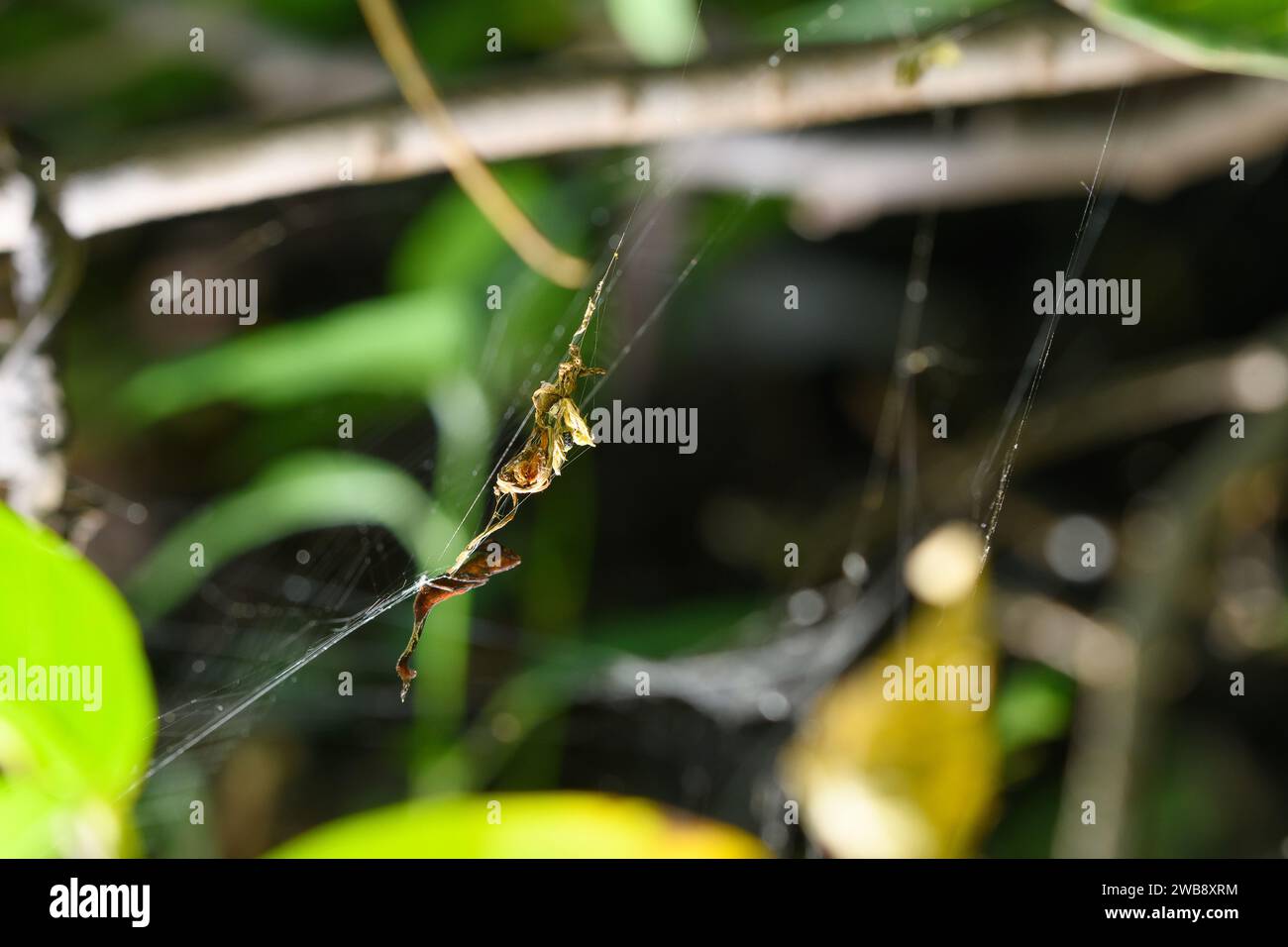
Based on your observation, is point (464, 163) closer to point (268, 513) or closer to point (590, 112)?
point (590, 112)

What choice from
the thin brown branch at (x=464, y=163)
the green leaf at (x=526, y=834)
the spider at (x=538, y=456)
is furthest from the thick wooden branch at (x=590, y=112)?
the green leaf at (x=526, y=834)

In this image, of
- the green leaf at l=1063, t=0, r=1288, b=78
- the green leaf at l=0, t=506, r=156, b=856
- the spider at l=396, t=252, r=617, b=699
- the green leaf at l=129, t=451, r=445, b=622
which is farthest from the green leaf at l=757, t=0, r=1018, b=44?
the green leaf at l=0, t=506, r=156, b=856

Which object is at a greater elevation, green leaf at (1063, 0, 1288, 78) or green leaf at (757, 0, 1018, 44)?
green leaf at (757, 0, 1018, 44)

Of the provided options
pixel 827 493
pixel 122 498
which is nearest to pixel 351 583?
pixel 122 498

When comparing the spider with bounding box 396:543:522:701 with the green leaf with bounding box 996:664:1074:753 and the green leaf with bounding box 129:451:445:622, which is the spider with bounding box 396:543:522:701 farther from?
the green leaf with bounding box 996:664:1074:753

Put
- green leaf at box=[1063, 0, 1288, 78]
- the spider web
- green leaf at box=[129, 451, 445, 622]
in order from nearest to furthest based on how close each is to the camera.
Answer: green leaf at box=[1063, 0, 1288, 78] < the spider web < green leaf at box=[129, 451, 445, 622]

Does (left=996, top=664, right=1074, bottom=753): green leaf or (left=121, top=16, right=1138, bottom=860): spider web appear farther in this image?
(left=996, top=664, right=1074, bottom=753): green leaf
